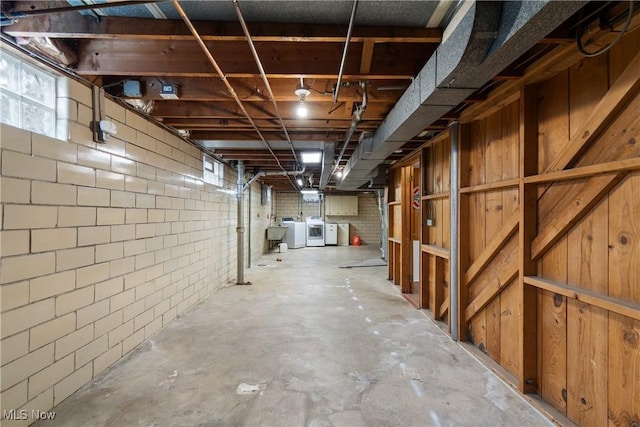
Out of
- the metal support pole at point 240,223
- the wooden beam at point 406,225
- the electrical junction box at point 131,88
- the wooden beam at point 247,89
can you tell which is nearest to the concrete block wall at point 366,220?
the metal support pole at point 240,223

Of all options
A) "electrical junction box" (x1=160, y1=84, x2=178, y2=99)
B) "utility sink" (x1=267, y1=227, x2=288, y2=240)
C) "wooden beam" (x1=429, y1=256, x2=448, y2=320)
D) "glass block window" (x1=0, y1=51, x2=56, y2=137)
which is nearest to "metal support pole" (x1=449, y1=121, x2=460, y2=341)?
"wooden beam" (x1=429, y1=256, x2=448, y2=320)

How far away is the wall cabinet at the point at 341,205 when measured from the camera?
37.9ft

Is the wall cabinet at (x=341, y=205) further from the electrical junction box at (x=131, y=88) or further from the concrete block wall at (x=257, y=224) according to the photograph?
the electrical junction box at (x=131, y=88)

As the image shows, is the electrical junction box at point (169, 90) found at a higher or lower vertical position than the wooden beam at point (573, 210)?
higher

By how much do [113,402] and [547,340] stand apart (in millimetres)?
2762

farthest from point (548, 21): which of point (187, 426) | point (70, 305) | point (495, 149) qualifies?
point (70, 305)

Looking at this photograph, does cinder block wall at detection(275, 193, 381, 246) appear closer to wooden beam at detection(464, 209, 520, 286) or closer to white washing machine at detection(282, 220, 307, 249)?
white washing machine at detection(282, 220, 307, 249)

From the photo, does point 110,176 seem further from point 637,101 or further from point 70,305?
point 637,101

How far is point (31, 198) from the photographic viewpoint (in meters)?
1.62

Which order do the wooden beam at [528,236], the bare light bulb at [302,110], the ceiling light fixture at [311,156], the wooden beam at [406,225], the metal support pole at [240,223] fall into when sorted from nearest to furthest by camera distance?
1. the wooden beam at [528,236]
2. the bare light bulb at [302,110]
3. the ceiling light fixture at [311,156]
4. the wooden beam at [406,225]
5. the metal support pole at [240,223]

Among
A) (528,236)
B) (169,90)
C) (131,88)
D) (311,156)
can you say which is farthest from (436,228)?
(131,88)

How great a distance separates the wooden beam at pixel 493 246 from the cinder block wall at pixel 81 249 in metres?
2.98

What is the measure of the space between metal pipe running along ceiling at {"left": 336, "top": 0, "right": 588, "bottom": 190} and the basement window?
3005 mm

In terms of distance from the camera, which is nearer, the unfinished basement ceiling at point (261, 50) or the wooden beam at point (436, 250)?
the unfinished basement ceiling at point (261, 50)
